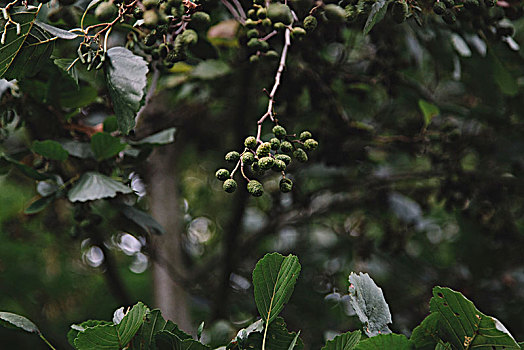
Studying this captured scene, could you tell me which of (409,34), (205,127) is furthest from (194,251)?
(409,34)

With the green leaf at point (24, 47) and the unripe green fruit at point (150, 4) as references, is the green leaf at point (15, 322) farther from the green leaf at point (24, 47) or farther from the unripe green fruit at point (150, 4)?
the unripe green fruit at point (150, 4)

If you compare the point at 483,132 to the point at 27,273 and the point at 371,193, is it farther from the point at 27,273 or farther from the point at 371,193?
the point at 27,273

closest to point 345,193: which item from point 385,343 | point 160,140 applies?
point 160,140

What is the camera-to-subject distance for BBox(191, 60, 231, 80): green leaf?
6.38ft

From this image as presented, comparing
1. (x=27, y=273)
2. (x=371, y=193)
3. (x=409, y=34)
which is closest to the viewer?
(x=409, y=34)

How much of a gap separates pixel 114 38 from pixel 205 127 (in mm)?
775

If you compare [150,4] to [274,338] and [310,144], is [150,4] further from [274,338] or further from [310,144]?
[274,338]

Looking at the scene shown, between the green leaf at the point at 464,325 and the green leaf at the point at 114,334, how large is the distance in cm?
45

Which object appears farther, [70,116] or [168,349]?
[70,116]

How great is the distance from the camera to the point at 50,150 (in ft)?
4.51

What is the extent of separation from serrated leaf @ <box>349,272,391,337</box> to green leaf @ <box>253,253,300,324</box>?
0.11 metres

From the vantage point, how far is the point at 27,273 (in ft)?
Answer: 11.4

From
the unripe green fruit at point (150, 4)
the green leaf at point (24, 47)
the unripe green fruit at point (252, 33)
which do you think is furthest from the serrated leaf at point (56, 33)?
the unripe green fruit at point (252, 33)

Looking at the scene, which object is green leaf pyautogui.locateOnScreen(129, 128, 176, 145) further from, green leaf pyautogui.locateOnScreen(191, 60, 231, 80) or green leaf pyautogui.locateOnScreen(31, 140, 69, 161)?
green leaf pyautogui.locateOnScreen(191, 60, 231, 80)
